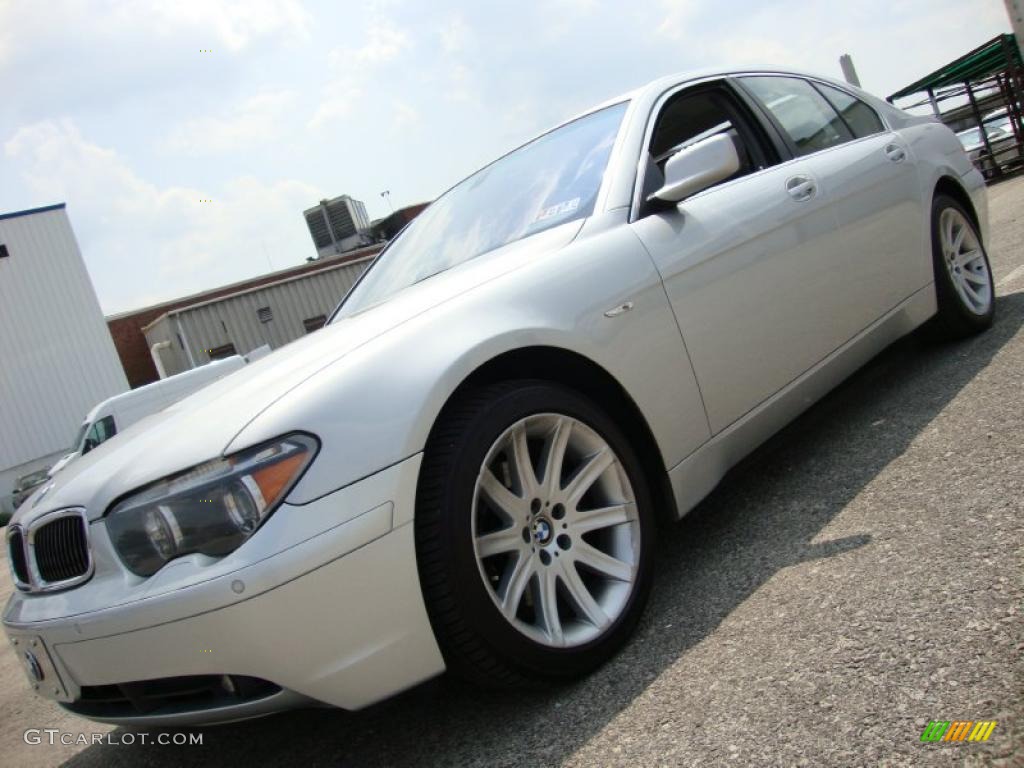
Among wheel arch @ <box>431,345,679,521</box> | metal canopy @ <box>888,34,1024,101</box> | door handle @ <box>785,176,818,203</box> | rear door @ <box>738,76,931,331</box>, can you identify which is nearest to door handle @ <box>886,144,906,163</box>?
rear door @ <box>738,76,931,331</box>

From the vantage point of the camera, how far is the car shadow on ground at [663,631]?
6.71 feet

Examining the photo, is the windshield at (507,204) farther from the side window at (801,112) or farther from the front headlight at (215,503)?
the front headlight at (215,503)

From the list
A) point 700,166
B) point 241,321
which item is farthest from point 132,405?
point 700,166

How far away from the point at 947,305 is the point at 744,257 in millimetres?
1754

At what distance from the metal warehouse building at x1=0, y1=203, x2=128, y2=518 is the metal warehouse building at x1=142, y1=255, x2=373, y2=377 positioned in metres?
1.87

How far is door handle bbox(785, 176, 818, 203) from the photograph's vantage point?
320 centimetres

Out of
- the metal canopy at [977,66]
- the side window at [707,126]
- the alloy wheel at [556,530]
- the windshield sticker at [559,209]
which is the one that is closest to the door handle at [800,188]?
the side window at [707,126]

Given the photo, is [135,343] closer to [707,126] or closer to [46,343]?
[46,343]

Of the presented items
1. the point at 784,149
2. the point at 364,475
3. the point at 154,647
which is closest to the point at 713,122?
the point at 784,149

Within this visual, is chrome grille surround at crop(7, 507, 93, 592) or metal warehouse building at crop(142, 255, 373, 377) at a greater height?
metal warehouse building at crop(142, 255, 373, 377)

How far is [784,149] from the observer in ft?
11.3

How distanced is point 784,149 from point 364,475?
7.98ft

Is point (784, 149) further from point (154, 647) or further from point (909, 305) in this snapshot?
point (154, 647)

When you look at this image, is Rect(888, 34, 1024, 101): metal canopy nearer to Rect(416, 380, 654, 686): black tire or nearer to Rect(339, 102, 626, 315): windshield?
Rect(339, 102, 626, 315): windshield
